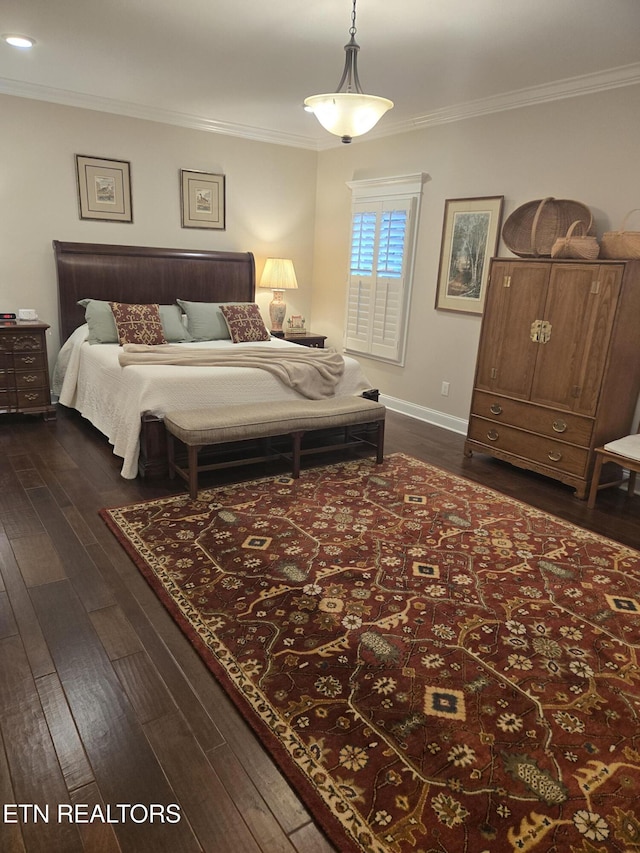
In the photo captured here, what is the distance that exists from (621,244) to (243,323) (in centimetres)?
312

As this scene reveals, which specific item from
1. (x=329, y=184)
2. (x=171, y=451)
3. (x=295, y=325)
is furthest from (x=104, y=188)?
(x=171, y=451)

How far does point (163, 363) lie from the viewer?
3.95 meters

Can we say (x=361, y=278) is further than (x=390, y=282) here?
Yes

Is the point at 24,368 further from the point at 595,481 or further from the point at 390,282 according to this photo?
the point at 595,481

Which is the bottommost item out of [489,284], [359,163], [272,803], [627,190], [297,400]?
[272,803]

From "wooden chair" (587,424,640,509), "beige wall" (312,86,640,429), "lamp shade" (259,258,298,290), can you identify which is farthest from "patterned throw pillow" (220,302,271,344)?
"wooden chair" (587,424,640,509)

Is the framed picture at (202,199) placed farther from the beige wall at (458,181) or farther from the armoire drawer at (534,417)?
the armoire drawer at (534,417)

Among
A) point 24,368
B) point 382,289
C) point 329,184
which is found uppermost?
point 329,184

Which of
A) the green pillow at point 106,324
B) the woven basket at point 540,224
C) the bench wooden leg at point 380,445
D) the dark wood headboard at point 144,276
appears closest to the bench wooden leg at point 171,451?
the bench wooden leg at point 380,445

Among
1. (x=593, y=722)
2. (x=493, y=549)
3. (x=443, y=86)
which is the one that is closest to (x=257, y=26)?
(x=443, y=86)

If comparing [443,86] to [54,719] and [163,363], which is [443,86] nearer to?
[163,363]

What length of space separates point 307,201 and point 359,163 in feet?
2.70

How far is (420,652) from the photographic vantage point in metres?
2.15

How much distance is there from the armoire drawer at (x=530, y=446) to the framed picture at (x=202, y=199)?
3.35 m
